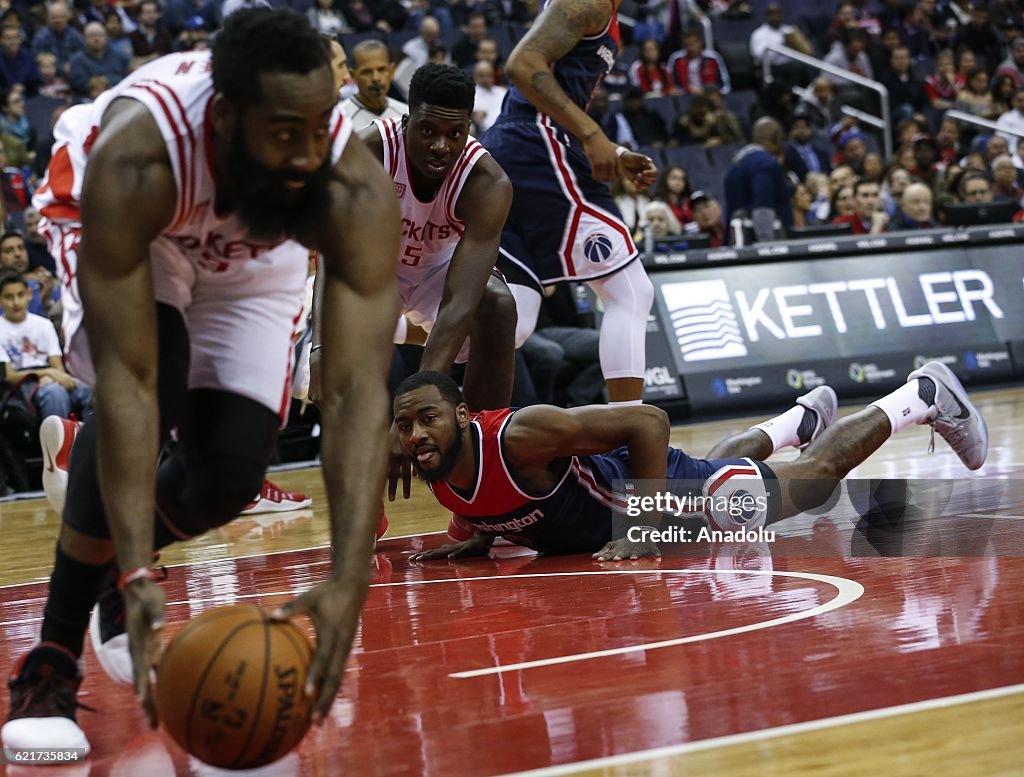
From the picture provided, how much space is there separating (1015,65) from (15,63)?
37.7 ft

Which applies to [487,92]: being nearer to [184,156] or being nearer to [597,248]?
[597,248]

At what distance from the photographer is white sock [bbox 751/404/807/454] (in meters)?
5.89

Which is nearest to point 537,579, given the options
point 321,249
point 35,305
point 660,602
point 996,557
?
point 660,602

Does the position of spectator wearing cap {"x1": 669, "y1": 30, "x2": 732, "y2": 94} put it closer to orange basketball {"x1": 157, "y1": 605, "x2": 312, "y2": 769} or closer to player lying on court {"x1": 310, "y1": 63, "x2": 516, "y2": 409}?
player lying on court {"x1": 310, "y1": 63, "x2": 516, "y2": 409}

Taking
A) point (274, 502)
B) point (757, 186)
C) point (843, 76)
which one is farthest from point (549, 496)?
point (843, 76)

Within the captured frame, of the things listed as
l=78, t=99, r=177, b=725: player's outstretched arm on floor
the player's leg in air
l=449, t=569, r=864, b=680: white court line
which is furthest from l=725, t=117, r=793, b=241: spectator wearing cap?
l=78, t=99, r=177, b=725: player's outstretched arm on floor

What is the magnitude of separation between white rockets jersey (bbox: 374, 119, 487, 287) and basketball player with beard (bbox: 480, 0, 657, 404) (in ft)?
1.99

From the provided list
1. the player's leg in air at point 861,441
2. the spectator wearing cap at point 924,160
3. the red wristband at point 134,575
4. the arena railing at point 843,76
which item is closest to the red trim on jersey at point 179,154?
the red wristband at point 134,575

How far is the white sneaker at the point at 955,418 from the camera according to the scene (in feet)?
19.8

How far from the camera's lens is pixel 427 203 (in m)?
5.51

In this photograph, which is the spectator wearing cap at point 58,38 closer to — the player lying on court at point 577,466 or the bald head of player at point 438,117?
the bald head of player at point 438,117

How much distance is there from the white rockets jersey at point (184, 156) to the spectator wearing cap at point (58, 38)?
11.1 m

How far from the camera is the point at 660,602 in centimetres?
420

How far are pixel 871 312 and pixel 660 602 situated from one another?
758 centimetres
